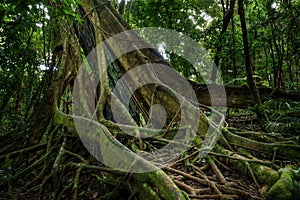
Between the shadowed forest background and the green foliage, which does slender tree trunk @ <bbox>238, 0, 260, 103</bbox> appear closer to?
the shadowed forest background

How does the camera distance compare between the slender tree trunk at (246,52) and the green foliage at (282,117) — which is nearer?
the green foliage at (282,117)

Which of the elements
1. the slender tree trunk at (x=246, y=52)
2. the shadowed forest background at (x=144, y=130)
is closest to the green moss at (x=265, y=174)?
the shadowed forest background at (x=144, y=130)

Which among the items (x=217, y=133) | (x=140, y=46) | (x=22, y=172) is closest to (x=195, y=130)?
(x=217, y=133)

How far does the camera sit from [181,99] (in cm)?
290

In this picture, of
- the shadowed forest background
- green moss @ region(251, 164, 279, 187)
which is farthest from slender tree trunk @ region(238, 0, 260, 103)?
green moss @ region(251, 164, 279, 187)

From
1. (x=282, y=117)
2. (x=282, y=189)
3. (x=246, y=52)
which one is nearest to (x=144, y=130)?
(x=282, y=189)

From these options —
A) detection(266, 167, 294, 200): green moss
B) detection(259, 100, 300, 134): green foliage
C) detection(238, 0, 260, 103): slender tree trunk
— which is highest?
detection(238, 0, 260, 103): slender tree trunk

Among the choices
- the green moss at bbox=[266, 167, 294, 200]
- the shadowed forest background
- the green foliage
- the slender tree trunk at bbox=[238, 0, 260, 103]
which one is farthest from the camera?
the slender tree trunk at bbox=[238, 0, 260, 103]

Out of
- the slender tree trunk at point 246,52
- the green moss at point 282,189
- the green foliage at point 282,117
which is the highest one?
the slender tree trunk at point 246,52

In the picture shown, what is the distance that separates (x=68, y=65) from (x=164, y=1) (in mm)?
2117

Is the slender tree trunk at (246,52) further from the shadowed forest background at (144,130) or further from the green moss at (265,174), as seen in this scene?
the green moss at (265,174)

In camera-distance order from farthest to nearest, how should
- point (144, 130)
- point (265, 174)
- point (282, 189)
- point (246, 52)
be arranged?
point (246, 52) < point (144, 130) < point (265, 174) < point (282, 189)

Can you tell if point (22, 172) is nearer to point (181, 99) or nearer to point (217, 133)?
point (181, 99)

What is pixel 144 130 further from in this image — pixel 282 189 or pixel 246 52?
pixel 246 52
